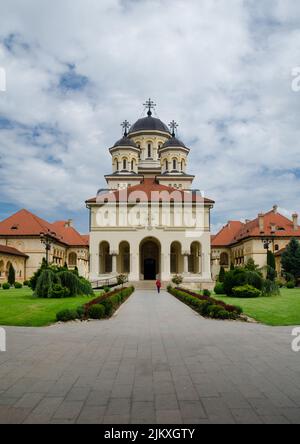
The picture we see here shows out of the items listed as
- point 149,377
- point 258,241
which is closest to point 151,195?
point 258,241

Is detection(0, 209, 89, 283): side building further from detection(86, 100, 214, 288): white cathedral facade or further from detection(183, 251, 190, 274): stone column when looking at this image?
detection(183, 251, 190, 274): stone column

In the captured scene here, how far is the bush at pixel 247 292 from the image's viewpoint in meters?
24.8

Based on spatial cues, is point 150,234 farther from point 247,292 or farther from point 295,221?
point 247,292

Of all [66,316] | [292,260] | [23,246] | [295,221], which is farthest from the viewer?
[295,221]

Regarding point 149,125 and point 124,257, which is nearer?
point 124,257

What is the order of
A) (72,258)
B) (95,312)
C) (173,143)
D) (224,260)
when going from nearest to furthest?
(95,312) → (173,143) → (72,258) → (224,260)

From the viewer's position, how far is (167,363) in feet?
24.5

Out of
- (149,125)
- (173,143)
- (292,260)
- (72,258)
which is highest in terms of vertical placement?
(149,125)

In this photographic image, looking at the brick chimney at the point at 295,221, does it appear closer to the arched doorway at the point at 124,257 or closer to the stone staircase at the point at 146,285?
the stone staircase at the point at 146,285

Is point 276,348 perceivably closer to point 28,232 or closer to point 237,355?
point 237,355

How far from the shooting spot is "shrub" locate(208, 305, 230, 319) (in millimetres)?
14586

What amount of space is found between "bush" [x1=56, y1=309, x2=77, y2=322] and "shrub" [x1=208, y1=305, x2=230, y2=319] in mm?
5140

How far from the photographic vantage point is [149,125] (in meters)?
62.4

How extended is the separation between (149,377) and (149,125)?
5872 centimetres
